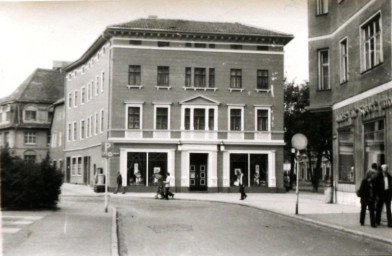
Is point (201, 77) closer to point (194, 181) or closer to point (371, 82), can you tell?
point (194, 181)

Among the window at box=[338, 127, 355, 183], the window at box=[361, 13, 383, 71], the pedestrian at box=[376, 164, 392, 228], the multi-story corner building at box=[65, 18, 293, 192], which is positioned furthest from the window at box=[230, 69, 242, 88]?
the pedestrian at box=[376, 164, 392, 228]

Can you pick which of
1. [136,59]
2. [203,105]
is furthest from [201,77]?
[136,59]

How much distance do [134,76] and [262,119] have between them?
10.6 m

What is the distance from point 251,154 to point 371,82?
76.6ft

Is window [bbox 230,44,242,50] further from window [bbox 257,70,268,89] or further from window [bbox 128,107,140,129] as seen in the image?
window [bbox 128,107,140,129]

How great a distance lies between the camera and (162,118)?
43.8 m

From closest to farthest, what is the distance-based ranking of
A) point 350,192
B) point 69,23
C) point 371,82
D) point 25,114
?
point 69,23, point 371,82, point 350,192, point 25,114

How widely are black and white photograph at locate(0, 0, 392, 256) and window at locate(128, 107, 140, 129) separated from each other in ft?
0.35

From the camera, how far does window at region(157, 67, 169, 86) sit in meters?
43.8

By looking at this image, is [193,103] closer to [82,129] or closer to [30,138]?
[82,129]

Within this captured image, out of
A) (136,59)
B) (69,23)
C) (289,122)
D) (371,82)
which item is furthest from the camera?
(289,122)

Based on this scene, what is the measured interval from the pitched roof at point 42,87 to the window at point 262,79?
31.8 m

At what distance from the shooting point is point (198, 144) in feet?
143

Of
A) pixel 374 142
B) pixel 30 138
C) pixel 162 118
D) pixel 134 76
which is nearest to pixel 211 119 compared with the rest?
pixel 162 118
